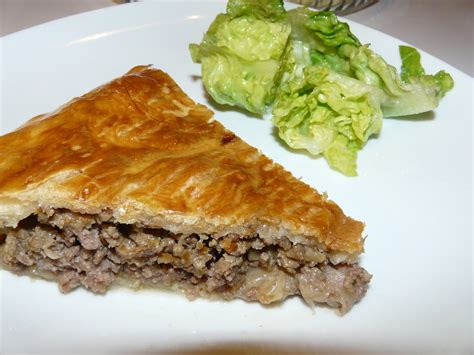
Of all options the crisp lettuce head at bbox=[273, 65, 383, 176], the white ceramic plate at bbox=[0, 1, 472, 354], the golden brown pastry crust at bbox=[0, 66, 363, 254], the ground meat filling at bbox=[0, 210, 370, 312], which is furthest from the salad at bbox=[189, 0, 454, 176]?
the ground meat filling at bbox=[0, 210, 370, 312]

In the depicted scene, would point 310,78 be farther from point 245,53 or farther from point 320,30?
point 245,53

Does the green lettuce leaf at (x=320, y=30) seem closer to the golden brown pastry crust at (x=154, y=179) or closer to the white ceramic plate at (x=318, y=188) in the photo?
the white ceramic plate at (x=318, y=188)

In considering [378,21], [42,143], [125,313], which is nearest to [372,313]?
[125,313]

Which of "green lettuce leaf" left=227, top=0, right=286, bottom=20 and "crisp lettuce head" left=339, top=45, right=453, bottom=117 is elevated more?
"green lettuce leaf" left=227, top=0, right=286, bottom=20

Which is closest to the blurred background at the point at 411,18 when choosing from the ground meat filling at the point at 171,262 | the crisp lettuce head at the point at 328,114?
the crisp lettuce head at the point at 328,114

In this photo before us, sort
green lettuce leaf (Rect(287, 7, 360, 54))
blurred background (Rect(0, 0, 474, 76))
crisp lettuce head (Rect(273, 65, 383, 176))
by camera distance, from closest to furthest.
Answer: crisp lettuce head (Rect(273, 65, 383, 176)) → green lettuce leaf (Rect(287, 7, 360, 54)) → blurred background (Rect(0, 0, 474, 76))

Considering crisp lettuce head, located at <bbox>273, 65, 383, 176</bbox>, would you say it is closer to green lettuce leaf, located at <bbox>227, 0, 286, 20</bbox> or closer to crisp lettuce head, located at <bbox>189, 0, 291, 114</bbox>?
crisp lettuce head, located at <bbox>189, 0, 291, 114</bbox>
